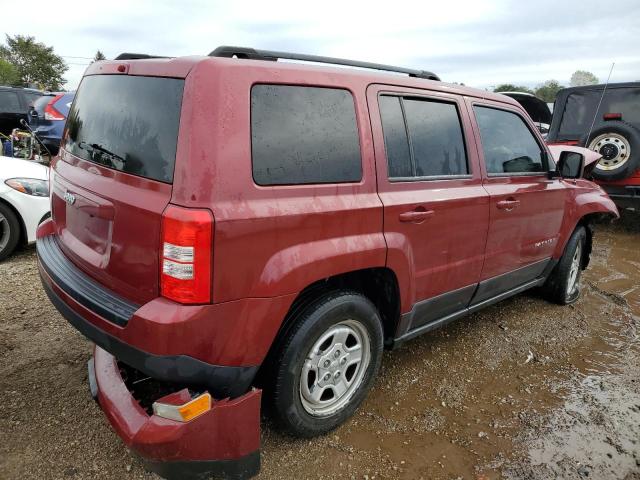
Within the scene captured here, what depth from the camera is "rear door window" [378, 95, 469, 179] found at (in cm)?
251

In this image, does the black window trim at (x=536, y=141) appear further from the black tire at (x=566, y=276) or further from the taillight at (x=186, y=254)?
the taillight at (x=186, y=254)

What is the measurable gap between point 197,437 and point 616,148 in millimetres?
7022

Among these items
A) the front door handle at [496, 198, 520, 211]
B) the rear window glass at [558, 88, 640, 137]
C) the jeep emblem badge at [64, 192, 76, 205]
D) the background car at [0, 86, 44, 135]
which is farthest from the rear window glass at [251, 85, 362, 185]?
the background car at [0, 86, 44, 135]

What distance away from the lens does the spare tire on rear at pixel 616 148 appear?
6.41 metres

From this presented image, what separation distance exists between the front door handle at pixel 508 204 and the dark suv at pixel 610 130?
3.70 meters

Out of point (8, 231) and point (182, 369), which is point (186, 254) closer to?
point (182, 369)

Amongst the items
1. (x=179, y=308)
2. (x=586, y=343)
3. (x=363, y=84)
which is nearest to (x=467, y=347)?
(x=586, y=343)

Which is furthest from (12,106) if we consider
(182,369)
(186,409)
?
(186,409)

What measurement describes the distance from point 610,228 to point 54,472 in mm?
8417

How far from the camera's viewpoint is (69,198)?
236 cm

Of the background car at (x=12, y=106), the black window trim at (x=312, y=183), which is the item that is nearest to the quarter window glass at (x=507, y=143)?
the black window trim at (x=312, y=183)

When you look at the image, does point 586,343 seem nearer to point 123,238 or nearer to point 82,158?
point 123,238

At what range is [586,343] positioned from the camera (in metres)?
3.81

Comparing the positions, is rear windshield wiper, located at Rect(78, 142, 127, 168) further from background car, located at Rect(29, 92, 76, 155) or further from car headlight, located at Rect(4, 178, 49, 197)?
background car, located at Rect(29, 92, 76, 155)
